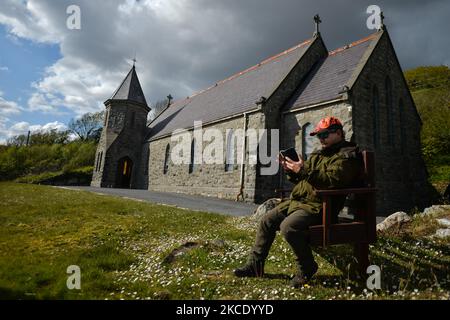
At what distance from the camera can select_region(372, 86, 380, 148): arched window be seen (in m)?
14.6

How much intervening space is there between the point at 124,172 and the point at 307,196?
28193mm

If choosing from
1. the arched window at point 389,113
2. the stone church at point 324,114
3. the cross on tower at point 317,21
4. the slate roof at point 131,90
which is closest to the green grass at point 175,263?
the stone church at point 324,114

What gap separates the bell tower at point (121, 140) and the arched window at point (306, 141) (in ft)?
64.7

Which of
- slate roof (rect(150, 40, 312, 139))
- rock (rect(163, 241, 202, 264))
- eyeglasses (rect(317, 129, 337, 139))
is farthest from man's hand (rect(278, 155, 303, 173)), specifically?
slate roof (rect(150, 40, 312, 139))

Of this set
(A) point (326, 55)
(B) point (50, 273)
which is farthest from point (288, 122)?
(B) point (50, 273)

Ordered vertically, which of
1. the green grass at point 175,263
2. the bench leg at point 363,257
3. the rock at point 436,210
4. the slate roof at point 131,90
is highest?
the slate roof at point 131,90

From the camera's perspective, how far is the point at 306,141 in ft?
49.2

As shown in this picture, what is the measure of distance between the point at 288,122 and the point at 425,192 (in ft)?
29.0

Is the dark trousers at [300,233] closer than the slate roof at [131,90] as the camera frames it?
Yes

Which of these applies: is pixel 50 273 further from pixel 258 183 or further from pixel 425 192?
pixel 425 192

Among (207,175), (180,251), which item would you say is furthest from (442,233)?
(207,175)

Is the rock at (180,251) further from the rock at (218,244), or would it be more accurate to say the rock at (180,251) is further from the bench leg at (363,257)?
the bench leg at (363,257)

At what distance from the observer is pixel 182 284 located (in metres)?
3.81

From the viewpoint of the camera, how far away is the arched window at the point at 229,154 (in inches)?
693
